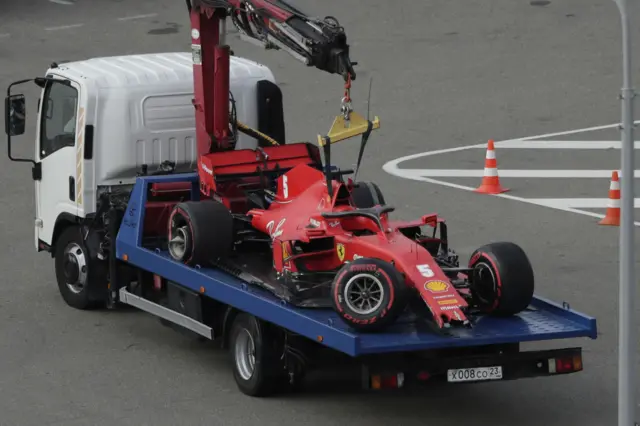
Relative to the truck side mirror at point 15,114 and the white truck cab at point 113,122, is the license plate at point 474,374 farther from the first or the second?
the truck side mirror at point 15,114

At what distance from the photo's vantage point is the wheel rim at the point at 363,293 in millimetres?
11789

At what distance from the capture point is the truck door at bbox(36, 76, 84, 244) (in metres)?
15.7

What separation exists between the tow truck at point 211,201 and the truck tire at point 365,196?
2 cm

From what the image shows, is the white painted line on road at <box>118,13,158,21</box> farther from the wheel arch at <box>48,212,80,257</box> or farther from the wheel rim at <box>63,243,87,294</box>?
the wheel rim at <box>63,243,87,294</box>

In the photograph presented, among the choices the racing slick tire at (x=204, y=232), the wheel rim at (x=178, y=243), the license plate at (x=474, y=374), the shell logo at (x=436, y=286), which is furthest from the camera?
the wheel rim at (x=178, y=243)

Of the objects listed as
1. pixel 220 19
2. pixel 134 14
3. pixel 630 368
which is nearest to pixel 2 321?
pixel 220 19

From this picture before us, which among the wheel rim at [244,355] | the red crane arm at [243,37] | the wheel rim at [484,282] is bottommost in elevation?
the wheel rim at [244,355]

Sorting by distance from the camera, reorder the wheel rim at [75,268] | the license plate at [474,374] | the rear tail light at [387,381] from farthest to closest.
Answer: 1. the wheel rim at [75,268]
2. the license plate at [474,374]
3. the rear tail light at [387,381]

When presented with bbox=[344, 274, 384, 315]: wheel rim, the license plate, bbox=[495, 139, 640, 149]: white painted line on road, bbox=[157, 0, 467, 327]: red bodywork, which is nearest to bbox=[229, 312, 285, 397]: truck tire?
bbox=[157, 0, 467, 327]: red bodywork

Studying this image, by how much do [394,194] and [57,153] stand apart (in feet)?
19.9

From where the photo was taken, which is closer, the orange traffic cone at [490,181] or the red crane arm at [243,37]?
the red crane arm at [243,37]

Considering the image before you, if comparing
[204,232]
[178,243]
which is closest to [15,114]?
[178,243]

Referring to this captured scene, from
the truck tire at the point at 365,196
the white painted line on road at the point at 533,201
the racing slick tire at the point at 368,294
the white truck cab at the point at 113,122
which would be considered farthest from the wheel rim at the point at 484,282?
the white painted line on road at the point at 533,201

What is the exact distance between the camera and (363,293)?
11.8 metres
